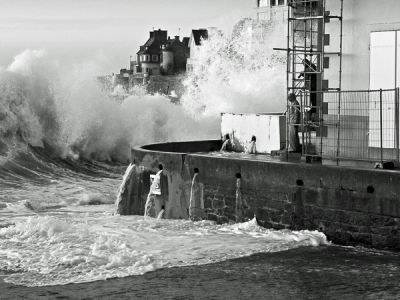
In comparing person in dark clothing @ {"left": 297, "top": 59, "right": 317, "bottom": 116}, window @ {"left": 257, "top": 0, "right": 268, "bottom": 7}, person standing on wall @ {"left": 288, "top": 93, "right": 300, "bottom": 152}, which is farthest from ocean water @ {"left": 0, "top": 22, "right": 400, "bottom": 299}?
window @ {"left": 257, "top": 0, "right": 268, "bottom": 7}

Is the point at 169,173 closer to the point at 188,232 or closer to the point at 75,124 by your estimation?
the point at 188,232

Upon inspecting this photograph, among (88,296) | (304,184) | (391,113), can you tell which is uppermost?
(391,113)

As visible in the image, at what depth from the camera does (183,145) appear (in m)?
20.7

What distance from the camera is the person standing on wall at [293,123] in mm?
16797

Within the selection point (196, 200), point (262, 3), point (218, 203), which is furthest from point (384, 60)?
point (262, 3)

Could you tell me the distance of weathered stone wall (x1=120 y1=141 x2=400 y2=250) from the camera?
558 inches

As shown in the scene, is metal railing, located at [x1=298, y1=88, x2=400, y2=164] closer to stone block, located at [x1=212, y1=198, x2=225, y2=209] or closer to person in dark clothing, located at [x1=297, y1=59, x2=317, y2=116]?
person in dark clothing, located at [x1=297, y1=59, x2=317, y2=116]

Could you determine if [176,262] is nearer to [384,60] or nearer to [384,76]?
[384,76]

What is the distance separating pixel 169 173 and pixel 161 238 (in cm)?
252

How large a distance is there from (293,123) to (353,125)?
1223mm

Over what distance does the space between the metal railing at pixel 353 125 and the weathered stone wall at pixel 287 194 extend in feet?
3.17

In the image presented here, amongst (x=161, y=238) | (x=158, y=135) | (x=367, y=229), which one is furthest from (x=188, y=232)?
(x=158, y=135)

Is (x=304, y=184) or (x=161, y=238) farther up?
(x=304, y=184)

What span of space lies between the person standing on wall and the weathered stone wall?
1.04m
